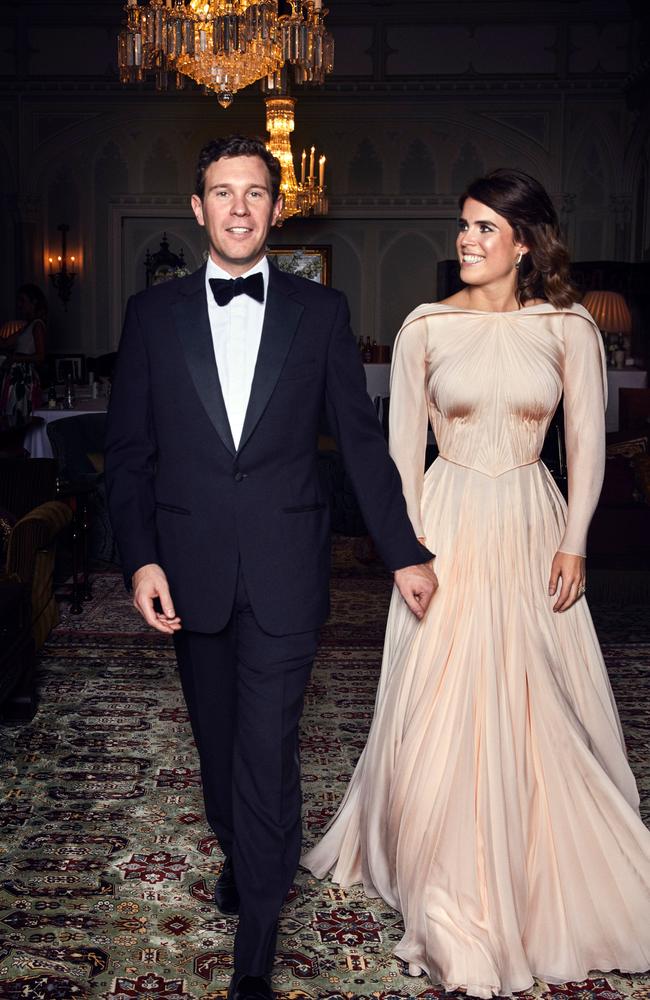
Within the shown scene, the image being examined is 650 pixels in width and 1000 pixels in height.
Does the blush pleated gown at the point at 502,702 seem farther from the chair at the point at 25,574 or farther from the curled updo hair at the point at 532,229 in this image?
the chair at the point at 25,574

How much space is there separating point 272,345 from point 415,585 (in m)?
0.63

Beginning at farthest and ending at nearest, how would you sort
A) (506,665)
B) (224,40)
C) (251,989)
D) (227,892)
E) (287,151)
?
(287,151), (224,40), (227,892), (506,665), (251,989)

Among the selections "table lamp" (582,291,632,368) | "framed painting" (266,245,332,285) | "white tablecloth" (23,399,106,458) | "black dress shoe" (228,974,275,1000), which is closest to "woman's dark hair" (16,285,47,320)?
"white tablecloth" (23,399,106,458)

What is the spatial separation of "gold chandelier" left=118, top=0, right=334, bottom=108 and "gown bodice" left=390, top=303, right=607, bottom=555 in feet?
15.8

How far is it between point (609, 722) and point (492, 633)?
1.26 ft

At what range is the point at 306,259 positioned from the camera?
13586 millimetres

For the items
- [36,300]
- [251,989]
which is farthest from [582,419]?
[36,300]

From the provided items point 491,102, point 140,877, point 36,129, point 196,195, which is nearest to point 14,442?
point 140,877

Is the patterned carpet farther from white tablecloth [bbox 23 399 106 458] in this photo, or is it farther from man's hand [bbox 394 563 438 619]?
white tablecloth [bbox 23 399 106 458]

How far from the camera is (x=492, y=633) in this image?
8.80 ft

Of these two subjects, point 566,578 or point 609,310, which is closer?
point 566,578

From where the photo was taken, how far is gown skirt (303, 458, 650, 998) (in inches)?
100

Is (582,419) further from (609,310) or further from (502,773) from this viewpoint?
(609,310)

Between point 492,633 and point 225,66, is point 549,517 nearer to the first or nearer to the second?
point 492,633
